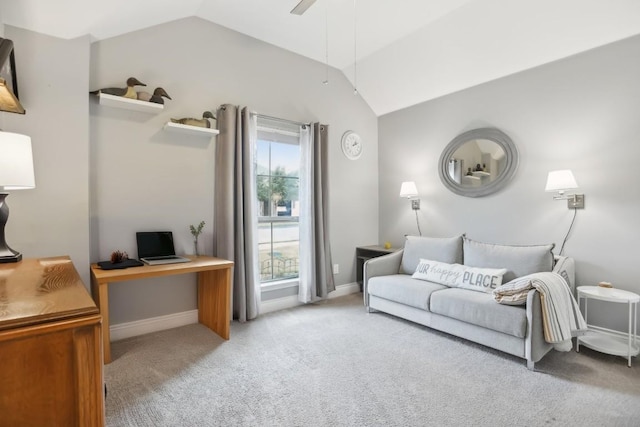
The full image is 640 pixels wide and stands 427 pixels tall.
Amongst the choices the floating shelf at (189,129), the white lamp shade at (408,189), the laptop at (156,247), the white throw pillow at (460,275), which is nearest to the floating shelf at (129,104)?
the floating shelf at (189,129)

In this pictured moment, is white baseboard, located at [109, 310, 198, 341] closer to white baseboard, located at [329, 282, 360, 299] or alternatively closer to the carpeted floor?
the carpeted floor

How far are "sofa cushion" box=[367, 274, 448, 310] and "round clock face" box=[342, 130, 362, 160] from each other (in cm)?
172

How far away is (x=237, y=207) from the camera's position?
3.21 meters

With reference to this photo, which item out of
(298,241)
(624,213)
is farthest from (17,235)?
(624,213)

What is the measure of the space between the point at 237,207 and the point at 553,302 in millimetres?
2729

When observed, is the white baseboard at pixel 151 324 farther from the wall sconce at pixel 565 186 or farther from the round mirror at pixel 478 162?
the wall sconce at pixel 565 186

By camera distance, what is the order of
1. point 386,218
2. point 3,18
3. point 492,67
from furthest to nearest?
point 386,218
point 492,67
point 3,18

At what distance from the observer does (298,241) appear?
395cm

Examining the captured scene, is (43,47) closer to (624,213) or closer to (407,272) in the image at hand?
(407,272)

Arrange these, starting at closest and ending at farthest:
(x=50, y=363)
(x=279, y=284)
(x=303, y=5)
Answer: (x=50, y=363)
(x=303, y=5)
(x=279, y=284)

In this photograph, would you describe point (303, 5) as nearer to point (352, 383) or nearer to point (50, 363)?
point (50, 363)

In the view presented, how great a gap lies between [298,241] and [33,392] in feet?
10.2

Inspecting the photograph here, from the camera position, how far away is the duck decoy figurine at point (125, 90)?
101 inches

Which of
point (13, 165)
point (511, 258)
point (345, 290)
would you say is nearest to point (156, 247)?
point (13, 165)
